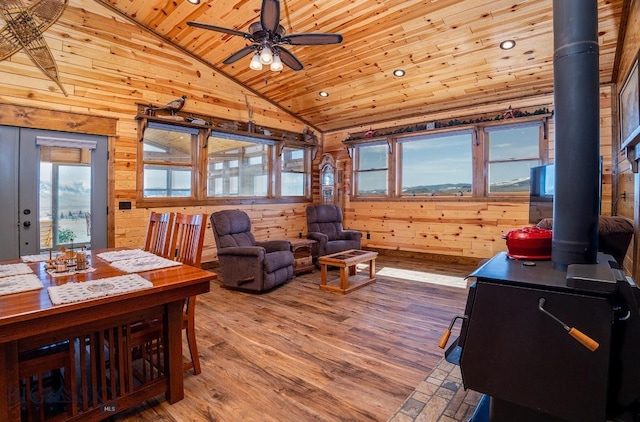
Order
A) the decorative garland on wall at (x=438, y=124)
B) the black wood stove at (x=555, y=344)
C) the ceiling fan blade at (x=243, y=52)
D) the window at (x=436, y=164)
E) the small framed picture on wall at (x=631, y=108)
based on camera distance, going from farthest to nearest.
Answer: the window at (x=436, y=164) < the decorative garland on wall at (x=438, y=124) < the ceiling fan blade at (x=243, y=52) < the small framed picture on wall at (x=631, y=108) < the black wood stove at (x=555, y=344)

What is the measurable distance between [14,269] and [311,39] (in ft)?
9.30

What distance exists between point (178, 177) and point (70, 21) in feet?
7.59

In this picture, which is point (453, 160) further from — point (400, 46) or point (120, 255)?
point (120, 255)

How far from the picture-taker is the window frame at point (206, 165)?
15.6 ft

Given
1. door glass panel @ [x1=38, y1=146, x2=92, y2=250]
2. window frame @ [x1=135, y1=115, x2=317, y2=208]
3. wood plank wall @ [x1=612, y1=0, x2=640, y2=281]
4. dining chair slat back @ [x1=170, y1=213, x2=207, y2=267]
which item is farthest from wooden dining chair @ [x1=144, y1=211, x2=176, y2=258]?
wood plank wall @ [x1=612, y1=0, x2=640, y2=281]

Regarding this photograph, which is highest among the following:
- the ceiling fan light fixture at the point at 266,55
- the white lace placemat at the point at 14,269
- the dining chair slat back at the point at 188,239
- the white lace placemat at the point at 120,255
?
the ceiling fan light fixture at the point at 266,55

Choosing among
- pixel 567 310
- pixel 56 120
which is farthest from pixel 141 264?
pixel 56 120

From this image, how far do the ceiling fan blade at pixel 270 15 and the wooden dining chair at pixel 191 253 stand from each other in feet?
5.63

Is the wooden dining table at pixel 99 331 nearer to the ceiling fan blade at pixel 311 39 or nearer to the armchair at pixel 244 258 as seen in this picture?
the armchair at pixel 244 258

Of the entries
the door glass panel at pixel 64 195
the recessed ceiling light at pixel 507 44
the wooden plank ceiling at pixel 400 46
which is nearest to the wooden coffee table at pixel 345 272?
the wooden plank ceiling at pixel 400 46

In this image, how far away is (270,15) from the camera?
269 centimetres

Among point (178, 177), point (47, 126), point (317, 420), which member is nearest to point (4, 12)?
point (47, 126)

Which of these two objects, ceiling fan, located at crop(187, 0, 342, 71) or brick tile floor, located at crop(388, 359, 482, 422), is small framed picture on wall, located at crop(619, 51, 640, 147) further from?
ceiling fan, located at crop(187, 0, 342, 71)

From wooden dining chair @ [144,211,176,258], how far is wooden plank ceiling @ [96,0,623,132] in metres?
2.07
